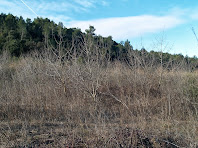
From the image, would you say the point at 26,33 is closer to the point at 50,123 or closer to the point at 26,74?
the point at 26,74

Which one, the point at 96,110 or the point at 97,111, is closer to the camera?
the point at 96,110

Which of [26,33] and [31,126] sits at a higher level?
[26,33]

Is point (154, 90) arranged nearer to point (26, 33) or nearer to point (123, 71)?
point (123, 71)

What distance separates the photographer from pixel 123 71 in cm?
1109

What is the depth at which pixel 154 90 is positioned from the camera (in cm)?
1015

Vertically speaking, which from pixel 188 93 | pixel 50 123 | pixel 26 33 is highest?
pixel 26 33

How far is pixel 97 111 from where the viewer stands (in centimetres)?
666

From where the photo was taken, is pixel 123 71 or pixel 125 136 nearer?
pixel 125 136

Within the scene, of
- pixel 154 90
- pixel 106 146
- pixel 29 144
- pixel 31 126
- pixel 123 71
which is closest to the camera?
pixel 106 146

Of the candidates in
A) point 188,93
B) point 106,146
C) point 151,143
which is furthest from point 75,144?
point 188,93

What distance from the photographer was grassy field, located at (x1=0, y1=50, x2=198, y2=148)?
11.5 ft

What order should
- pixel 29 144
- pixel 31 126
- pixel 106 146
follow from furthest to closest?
pixel 31 126 → pixel 29 144 → pixel 106 146

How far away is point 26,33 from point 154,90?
1686 cm

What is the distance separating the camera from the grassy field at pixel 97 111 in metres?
3.49
